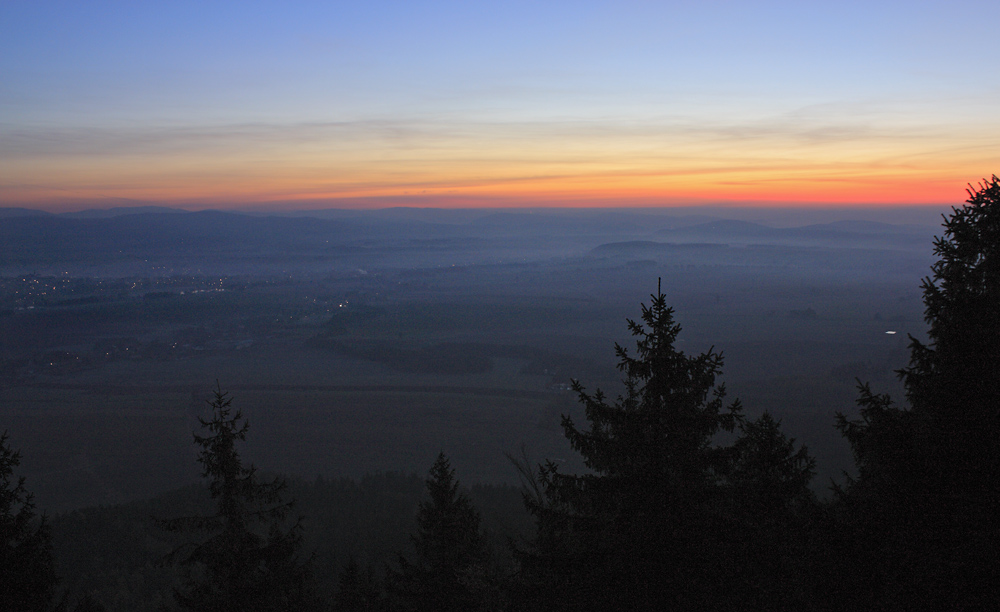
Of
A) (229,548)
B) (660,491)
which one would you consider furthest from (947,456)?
(229,548)

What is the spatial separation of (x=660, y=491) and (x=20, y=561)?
6481 mm

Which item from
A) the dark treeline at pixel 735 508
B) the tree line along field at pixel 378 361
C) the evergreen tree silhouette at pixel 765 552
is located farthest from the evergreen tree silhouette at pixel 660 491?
the tree line along field at pixel 378 361

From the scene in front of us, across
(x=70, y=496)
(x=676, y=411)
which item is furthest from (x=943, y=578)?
(x=70, y=496)

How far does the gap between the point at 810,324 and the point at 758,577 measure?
263 ft

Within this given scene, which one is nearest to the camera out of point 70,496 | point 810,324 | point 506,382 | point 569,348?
point 70,496

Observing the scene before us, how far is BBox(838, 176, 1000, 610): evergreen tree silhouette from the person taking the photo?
12.9 ft

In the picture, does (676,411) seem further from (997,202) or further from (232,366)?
(232,366)

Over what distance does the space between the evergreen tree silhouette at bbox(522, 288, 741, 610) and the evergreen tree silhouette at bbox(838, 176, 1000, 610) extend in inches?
43.3

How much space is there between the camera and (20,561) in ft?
19.8

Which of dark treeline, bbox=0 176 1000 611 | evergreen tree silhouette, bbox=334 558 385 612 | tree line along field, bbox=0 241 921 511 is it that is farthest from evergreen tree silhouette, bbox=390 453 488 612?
tree line along field, bbox=0 241 921 511

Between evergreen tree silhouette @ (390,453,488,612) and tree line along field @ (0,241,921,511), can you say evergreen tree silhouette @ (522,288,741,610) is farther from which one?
tree line along field @ (0,241,921,511)

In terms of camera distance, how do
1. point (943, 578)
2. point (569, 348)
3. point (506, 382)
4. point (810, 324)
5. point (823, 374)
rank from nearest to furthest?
point (943, 578) → point (823, 374) → point (506, 382) → point (569, 348) → point (810, 324)

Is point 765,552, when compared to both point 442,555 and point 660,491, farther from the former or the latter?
point 442,555

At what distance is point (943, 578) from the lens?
3.93 metres
